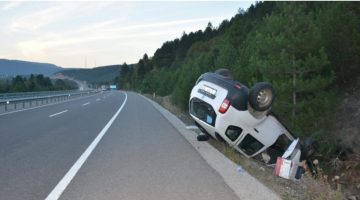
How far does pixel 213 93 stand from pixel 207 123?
2.44 ft

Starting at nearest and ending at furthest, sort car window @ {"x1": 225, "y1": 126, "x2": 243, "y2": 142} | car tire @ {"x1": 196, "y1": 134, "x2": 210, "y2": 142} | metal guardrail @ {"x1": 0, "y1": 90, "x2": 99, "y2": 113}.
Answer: car window @ {"x1": 225, "y1": 126, "x2": 243, "y2": 142} → car tire @ {"x1": 196, "y1": 134, "x2": 210, "y2": 142} → metal guardrail @ {"x1": 0, "y1": 90, "x2": 99, "y2": 113}

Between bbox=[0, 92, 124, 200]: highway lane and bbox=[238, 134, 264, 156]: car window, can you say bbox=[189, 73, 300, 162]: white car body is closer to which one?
bbox=[238, 134, 264, 156]: car window

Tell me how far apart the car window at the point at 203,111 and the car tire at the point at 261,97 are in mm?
985

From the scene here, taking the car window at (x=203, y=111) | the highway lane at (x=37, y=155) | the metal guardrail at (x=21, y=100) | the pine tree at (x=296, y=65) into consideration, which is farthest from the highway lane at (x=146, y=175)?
the metal guardrail at (x=21, y=100)

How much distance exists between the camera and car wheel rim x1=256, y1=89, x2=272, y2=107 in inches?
388

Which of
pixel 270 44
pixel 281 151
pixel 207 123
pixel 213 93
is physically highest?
pixel 270 44

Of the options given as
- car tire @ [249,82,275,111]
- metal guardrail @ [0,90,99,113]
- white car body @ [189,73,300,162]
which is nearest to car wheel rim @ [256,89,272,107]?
car tire @ [249,82,275,111]

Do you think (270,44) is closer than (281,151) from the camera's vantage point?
No

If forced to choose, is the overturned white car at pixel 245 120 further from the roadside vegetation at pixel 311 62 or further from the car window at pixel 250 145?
the roadside vegetation at pixel 311 62

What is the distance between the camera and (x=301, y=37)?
52.1 ft

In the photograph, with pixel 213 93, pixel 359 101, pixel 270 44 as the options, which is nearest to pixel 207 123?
pixel 213 93

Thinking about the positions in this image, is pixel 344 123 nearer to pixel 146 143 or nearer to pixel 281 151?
pixel 281 151

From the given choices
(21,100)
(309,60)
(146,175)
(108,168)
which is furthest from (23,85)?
(146,175)

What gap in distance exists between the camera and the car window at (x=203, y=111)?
10.3m
